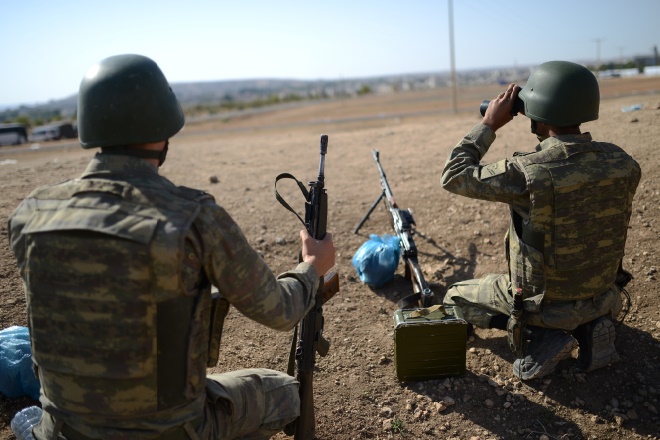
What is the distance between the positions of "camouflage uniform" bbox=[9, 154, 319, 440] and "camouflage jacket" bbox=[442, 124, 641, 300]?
1894 millimetres

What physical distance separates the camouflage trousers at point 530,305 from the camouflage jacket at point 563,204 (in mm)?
77

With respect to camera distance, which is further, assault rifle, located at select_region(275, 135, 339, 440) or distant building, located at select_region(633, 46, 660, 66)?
distant building, located at select_region(633, 46, 660, 66)

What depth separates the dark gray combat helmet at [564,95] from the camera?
3498mm

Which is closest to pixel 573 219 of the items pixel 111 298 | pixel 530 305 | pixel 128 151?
pixel 530 305

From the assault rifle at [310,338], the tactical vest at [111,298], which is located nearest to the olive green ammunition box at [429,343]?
the assault rifle at [310,338]

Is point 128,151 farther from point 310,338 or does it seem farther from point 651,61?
Answer: point 651,61

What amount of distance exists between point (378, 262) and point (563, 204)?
2.09 m

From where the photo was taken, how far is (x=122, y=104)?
2.31 meters

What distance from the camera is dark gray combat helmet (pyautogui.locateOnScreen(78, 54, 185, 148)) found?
2.32 m

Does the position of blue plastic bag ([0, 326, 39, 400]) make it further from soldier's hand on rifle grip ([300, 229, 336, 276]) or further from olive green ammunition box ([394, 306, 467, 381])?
olive green ammunition box ([394, 306, 467, 381])

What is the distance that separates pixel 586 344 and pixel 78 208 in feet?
11.2

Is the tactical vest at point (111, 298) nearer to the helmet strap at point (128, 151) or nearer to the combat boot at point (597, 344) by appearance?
the helmet strap at point (128, 151)

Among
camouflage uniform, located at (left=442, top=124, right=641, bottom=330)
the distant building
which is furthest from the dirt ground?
the distant building

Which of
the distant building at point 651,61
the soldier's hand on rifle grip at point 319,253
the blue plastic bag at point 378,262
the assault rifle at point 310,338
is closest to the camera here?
the soldier's hand on rifle grip at point 319,253
